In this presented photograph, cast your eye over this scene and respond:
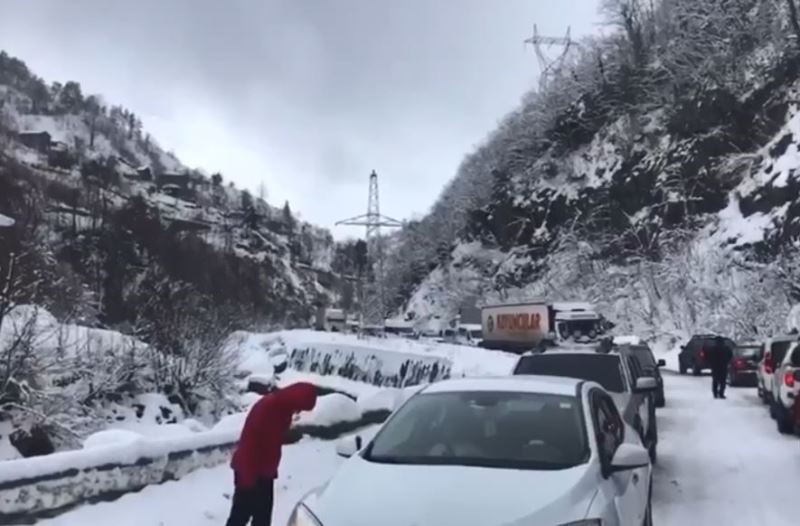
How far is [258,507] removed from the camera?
7176mm

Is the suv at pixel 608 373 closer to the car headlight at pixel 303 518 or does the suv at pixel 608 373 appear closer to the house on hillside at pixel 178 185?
the car headlight at pixel 303 518

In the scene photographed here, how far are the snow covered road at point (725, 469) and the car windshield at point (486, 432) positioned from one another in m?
3.68

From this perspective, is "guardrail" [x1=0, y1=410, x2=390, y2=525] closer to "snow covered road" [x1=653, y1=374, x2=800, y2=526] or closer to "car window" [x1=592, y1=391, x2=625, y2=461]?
"car window" [x1=592, y1=391, x2=625, y2=461]

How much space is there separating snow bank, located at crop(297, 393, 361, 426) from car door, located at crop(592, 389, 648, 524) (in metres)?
5.81

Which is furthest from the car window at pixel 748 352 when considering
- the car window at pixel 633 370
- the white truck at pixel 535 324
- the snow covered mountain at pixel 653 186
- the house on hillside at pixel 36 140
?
the house on hillside at pixel 36 140

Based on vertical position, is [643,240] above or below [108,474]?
above

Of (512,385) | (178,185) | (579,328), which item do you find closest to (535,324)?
(579,328)

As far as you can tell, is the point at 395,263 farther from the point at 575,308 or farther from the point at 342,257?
the point at 575,308

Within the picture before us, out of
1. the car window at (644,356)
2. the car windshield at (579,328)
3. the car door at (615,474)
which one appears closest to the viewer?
the car door at (615,474)

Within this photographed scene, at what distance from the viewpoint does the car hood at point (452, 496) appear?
4.75 m

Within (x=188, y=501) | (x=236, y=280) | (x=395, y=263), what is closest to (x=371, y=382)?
(x=188, y=501)

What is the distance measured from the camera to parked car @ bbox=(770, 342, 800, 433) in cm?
1575

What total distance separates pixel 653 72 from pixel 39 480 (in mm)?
93335

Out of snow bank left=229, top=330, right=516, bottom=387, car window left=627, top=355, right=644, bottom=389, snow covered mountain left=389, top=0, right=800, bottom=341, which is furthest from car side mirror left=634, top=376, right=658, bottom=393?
snow covered mountain left=389, top=0, right=800, bottom=341
